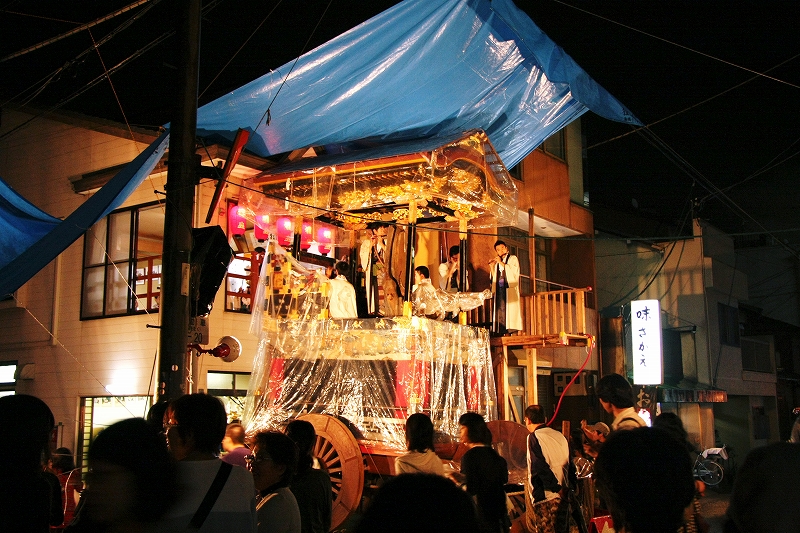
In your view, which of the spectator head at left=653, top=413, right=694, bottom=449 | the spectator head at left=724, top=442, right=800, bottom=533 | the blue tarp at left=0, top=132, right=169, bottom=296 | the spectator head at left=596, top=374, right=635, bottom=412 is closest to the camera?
the spectator head at left=724, top=442, right=800, bottom=533

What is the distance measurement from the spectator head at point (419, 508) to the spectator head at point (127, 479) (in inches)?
50.2

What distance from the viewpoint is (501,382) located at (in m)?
14.1

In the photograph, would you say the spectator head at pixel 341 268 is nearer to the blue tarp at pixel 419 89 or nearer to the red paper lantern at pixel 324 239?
the red paper lantern at pixel 324 239

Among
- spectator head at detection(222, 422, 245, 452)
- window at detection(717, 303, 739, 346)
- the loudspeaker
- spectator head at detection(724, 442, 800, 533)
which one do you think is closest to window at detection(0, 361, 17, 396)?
the loudspeaker

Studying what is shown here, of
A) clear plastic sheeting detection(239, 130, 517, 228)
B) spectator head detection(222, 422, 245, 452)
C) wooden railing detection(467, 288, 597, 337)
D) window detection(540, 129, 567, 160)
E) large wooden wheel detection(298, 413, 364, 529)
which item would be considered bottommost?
large wooden wheel detection(298, 413, 364, 529)

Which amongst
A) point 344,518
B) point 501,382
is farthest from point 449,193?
point 344,518

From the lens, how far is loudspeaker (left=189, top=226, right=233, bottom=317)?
7.94 metres

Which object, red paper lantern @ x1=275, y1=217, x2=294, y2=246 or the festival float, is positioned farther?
red paper lantern @ x1=275, y1=217, x2=294, y2=246

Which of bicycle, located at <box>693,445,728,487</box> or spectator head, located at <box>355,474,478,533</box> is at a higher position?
spectator head, located at <box>355,474,478,533</box>

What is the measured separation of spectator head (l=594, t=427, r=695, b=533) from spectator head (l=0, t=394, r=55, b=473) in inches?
101

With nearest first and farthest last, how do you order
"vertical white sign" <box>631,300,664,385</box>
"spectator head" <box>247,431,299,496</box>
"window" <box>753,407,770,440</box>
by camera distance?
"spectator head" <box>247,431,299,496</box>, "vertical white sign" <box>631,300,664,385</box>, "window" <box>753,407,770,440</box>

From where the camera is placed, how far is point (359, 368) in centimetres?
1100

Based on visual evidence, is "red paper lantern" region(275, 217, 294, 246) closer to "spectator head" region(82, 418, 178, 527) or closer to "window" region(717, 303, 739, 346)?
"spectator head" region(82, 418, 178, 527)

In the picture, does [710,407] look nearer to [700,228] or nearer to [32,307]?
[700,228]
